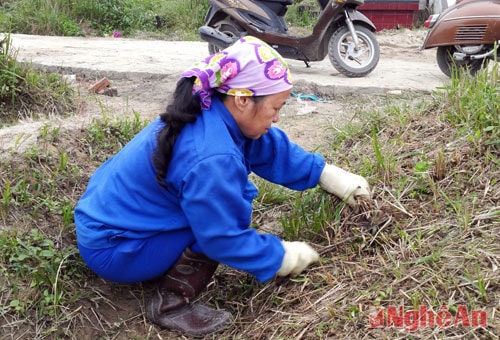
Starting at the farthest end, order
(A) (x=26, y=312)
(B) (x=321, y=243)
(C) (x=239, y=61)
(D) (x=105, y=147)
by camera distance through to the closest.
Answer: (D) (x=105, y=147), (B) (x=321, y=243), (A) (x=26, y=312), (C) (x=239, y=61)

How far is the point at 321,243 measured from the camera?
8.07 feet

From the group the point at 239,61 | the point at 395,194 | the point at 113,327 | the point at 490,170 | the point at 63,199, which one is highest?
the point at 239,61

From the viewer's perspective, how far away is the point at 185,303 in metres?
2.34

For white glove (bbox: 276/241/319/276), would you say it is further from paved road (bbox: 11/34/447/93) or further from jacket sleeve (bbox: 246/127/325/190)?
paved road (bbox: 11/34/447/93)

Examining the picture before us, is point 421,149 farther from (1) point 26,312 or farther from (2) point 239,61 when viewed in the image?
(1) point 26,312

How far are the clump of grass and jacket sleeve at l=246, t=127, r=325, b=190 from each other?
178cm

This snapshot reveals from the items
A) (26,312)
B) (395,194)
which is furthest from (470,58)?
(26,312)

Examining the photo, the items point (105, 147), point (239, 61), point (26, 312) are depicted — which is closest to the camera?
point (239, 61)

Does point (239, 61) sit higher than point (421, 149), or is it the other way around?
point (239, 61)

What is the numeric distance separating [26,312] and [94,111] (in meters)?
1.96

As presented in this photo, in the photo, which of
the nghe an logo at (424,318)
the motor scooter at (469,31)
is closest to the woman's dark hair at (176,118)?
the nghe an logo at (424,318)

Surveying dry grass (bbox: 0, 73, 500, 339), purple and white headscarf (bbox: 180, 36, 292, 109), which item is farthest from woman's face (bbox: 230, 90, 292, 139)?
dry grass (bbox: 0, 73, 500, 339)

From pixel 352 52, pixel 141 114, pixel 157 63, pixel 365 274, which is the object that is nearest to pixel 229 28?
pixel 157 63

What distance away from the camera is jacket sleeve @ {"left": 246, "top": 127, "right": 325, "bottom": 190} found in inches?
96.3
